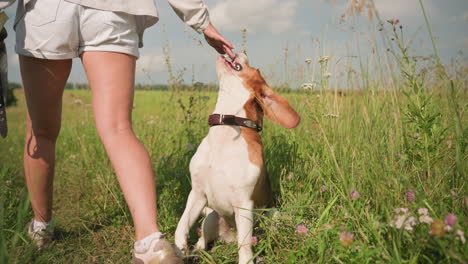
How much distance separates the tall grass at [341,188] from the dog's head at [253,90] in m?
0.24

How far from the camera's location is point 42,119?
209 cm

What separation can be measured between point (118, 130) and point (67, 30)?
55 cm

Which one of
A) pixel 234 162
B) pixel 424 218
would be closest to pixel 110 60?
pixel 234 162

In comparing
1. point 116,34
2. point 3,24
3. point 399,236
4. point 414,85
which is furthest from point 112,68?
point 414,85

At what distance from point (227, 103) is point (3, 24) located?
1.32 metres

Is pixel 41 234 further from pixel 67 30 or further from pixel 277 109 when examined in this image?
pixel 277 109

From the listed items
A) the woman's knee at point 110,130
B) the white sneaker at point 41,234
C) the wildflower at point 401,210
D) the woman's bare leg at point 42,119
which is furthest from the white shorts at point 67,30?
the wildflower at point 401,210

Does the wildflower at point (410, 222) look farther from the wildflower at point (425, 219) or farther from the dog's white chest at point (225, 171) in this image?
the dog's white chest at point (225, 171)

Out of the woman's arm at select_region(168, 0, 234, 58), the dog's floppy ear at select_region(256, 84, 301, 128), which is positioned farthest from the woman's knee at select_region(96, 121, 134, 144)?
the dog's floppy ear at select_region(256, 84, 301, 128)

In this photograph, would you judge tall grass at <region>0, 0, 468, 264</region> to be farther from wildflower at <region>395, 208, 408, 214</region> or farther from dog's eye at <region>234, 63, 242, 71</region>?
dog's eye at <region>234, 63, 242, 71</region>

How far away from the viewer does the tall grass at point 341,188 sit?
1.45 m

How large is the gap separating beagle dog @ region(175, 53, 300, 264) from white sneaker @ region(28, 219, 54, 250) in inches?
Result: 36.2

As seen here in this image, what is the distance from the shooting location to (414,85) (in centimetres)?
193

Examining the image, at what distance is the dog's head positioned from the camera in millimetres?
2275
